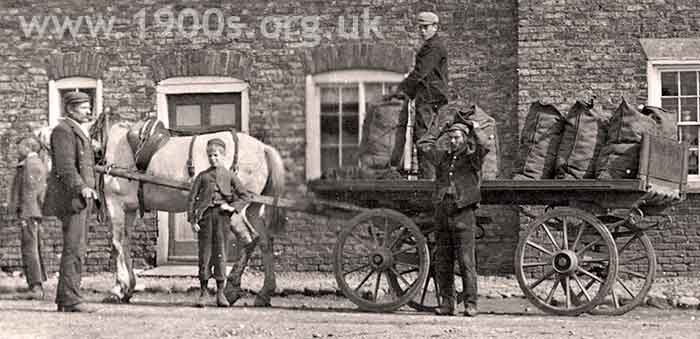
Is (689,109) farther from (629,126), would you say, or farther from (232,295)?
(232,295)

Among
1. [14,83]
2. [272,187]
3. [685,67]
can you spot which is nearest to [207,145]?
[272,187]

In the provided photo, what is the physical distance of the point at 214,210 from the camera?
1186 centimetres

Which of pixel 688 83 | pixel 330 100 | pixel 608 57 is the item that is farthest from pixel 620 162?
pixel 330 100

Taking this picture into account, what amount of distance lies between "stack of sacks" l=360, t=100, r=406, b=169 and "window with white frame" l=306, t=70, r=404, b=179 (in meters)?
3.22

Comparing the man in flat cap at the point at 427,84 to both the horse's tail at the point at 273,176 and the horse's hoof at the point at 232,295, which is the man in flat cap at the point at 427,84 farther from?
Result: the horse's hoof at the point at 232,295

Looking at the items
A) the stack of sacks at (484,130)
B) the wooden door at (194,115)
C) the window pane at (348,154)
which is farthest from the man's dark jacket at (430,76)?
the wooden door at (194,115)

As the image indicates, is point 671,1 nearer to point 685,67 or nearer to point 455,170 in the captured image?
point 685,67

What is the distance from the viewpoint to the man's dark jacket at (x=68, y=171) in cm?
1102

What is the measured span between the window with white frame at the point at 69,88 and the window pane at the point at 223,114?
142 cm

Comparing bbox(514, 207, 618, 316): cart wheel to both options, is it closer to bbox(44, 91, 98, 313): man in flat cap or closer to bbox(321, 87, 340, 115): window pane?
bbox(44, 91, 98, 313): man in flat cap

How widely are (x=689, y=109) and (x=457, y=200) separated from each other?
5028 millimetres

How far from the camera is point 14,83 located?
15938 millimetres

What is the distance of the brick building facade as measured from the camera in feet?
47.9

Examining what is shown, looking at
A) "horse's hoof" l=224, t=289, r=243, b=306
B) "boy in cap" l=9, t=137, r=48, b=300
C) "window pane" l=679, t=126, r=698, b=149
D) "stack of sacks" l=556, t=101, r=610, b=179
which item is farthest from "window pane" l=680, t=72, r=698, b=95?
"boy in cap" l=9, t=137, r=48, b=300
